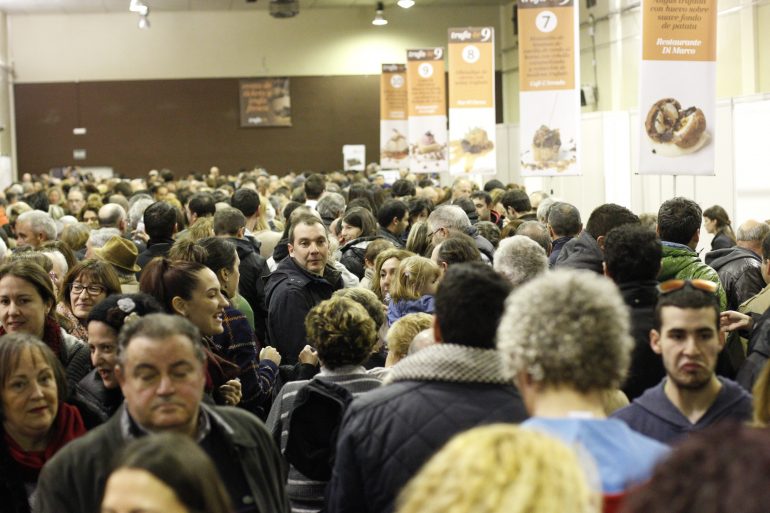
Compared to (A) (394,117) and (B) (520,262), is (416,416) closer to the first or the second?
(B) (520,262)

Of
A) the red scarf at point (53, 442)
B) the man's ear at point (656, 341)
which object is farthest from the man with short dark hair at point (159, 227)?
the man's ear at point (656, 341)

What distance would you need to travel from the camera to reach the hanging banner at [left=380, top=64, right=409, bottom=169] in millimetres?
19703

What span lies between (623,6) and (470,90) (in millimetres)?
8045

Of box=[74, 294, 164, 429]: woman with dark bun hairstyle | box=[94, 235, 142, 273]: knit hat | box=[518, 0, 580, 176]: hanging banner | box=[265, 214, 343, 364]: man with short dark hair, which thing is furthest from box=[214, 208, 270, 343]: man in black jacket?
box=[518, 0, 580, 176]: hanging banner

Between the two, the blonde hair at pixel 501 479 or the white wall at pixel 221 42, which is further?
the white wall at pixel 221 42

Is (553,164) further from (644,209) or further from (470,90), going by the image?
(644,209)

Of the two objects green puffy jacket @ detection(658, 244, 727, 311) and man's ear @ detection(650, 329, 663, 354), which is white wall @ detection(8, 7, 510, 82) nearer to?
green puffy jacket @ detection(658, 244, 727, 311)

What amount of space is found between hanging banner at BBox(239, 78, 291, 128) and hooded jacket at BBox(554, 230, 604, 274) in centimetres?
2578

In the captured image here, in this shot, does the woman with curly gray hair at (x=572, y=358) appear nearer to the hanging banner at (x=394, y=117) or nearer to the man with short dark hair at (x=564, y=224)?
the man with short dark hair at (x=564, y=224)

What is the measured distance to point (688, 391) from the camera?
3469 millimetres

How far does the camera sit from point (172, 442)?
91.6 inches

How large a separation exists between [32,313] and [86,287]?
1.73 feet

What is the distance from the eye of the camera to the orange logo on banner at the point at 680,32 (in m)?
8.41

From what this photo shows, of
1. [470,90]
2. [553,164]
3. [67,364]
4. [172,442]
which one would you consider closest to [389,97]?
[470,90]
